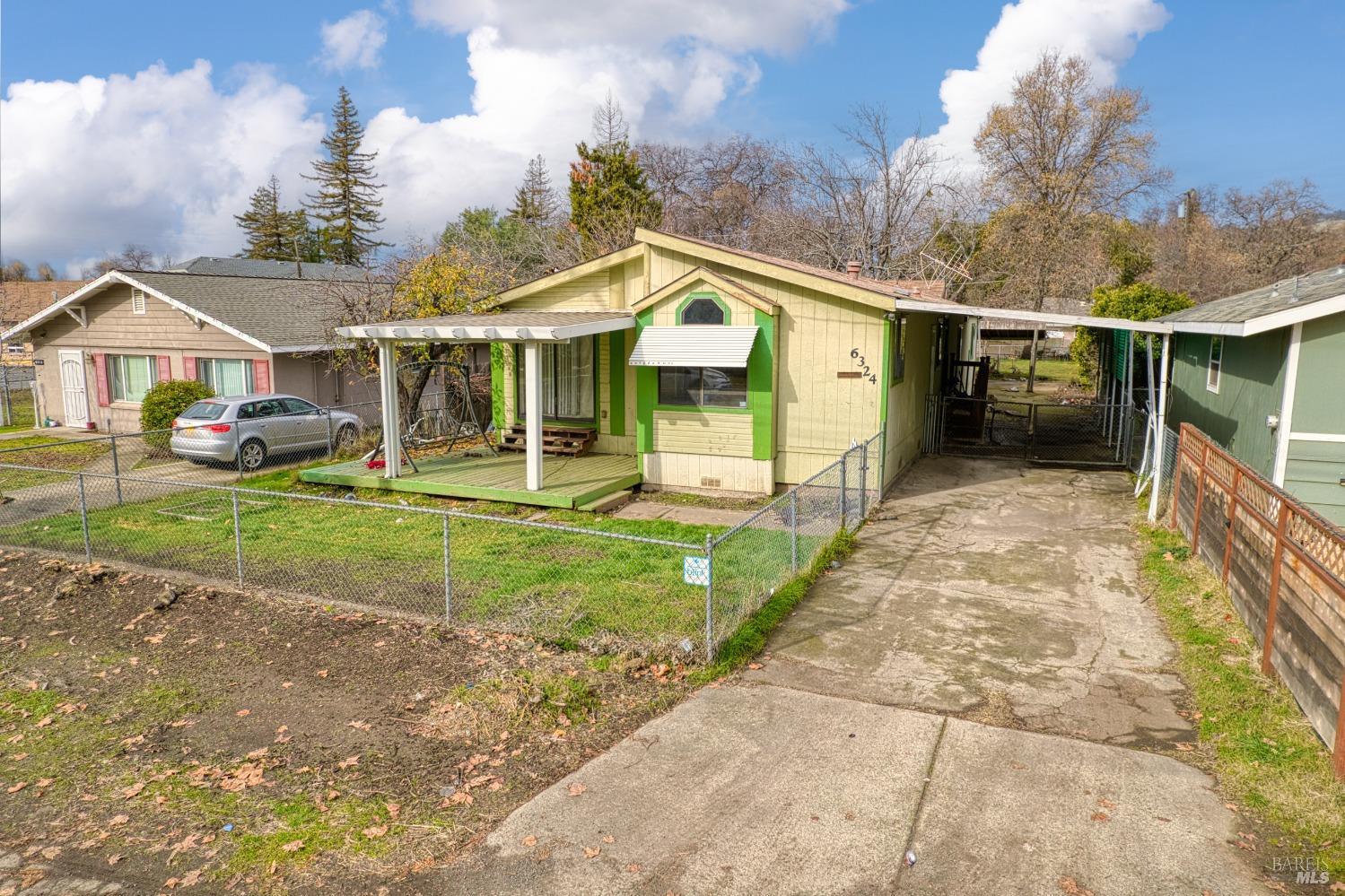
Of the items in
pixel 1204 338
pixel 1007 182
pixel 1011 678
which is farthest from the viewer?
pixel 1007 182

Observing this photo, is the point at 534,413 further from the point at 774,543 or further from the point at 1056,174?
the point at 1056,174

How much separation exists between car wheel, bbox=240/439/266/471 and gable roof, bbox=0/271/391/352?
3.86m

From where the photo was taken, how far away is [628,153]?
36.7 m

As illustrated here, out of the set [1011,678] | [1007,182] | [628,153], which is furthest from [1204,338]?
[628,153]

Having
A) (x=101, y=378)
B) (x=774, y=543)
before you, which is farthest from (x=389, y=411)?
(x=101, y=378)

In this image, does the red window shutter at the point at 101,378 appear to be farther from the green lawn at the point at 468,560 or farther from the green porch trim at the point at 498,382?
the green porch trim at the point at 498,382

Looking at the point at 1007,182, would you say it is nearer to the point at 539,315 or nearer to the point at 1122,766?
the point at 539,315

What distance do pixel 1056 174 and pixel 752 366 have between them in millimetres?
28534

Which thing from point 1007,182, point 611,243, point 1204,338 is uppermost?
point 1007,182

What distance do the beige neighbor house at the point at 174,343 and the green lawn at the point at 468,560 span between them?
24.7 ft

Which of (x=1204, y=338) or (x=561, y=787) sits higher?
(x=1204, y=338)

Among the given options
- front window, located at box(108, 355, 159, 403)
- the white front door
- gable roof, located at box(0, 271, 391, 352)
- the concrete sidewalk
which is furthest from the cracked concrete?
the white front door

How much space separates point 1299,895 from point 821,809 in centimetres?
233

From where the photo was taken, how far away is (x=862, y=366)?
40.4 feet
